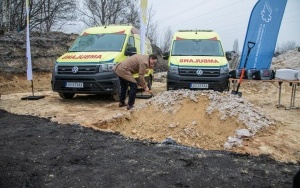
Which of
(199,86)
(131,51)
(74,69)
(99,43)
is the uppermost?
(99,43)

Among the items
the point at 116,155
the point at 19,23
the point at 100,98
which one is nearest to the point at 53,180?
the point at 116,155

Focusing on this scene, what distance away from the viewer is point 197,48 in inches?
429

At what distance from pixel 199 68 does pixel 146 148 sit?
554 cm

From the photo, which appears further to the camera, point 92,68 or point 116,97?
point 116,97

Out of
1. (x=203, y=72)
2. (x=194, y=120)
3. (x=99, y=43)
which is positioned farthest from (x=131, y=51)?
(x=194, y=120)

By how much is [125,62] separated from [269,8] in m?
5.41

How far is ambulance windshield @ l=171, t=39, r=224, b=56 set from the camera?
1077 cm

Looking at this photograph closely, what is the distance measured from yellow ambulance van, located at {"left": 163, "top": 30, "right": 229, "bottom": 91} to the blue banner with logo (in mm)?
859

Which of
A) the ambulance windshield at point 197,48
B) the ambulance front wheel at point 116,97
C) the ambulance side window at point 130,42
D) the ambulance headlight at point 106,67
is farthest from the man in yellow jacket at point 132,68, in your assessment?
the ambulance windshield at point 197,48

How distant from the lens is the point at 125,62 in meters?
8.71

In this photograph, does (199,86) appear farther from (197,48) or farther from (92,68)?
(92,68)

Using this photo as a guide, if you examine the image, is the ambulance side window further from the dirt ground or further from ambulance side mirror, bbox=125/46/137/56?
the dirt ground

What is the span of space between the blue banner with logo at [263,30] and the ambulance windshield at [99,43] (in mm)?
3995

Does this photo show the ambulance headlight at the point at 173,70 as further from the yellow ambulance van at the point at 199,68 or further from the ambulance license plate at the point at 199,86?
the ambulance license plate at the point at 199,86
